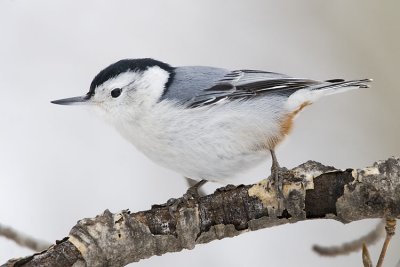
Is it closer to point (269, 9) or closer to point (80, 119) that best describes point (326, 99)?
point (269, 9)

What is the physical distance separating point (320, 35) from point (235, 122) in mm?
1042

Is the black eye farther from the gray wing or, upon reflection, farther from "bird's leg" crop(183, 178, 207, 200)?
"bird's leg" crop(183, 178, 207, 200)

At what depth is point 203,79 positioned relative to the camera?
1646 mm

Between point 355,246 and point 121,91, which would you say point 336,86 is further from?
point 121,91

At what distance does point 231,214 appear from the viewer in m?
1.38

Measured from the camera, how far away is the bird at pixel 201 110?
1.52m

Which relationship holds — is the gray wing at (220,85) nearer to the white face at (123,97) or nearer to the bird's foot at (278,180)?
the white face at (123,97)

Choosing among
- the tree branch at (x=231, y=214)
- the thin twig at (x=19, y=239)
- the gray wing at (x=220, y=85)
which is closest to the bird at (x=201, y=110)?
the gray wing at (x=220, y=85)

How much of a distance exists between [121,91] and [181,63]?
783 mm

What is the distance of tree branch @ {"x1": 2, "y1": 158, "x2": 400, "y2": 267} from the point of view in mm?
1271

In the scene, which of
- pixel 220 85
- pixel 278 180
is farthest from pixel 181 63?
pixel 278 180

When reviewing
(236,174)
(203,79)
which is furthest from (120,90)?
(236,174)

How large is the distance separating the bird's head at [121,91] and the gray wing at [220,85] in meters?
0.05

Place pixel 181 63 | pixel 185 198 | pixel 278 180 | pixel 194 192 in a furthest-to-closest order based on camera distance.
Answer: pixel 181 63, pixel 194 192, pixel 185 198, pixel 278 180
